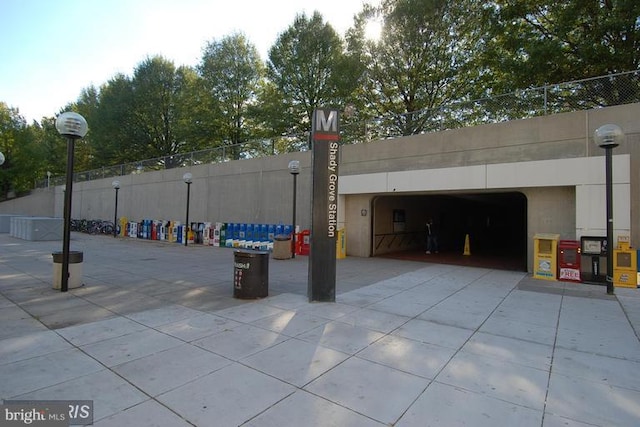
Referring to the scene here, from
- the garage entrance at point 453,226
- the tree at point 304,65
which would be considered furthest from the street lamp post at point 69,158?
the tree at point 304,65

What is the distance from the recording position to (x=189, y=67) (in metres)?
38.0

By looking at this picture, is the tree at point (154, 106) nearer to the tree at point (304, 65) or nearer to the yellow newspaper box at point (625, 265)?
the tree at point (304, 65)

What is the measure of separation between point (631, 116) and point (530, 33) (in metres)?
11.3

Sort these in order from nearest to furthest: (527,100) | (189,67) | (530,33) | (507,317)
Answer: (507,317), (527,100), (530,33), (189,67)

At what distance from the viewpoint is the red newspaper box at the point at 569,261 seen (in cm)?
913

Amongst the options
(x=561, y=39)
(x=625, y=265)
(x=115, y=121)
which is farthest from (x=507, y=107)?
(x=115, y=121)

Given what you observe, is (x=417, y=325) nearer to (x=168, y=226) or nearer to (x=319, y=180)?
(x=319, y=180)

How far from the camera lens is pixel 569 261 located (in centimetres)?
923

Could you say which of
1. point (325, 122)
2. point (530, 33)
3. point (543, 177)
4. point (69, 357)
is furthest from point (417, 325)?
point (530, 33)

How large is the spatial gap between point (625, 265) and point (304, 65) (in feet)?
77.8

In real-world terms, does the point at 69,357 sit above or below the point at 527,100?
below

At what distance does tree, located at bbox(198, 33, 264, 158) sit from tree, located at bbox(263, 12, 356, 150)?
4.63 meters

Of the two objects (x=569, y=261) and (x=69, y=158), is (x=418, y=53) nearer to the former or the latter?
(x=569, y=261)

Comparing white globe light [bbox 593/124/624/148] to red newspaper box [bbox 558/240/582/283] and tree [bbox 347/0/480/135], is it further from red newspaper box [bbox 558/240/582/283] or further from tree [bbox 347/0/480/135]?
tree [bbox 347/0/480/135]
